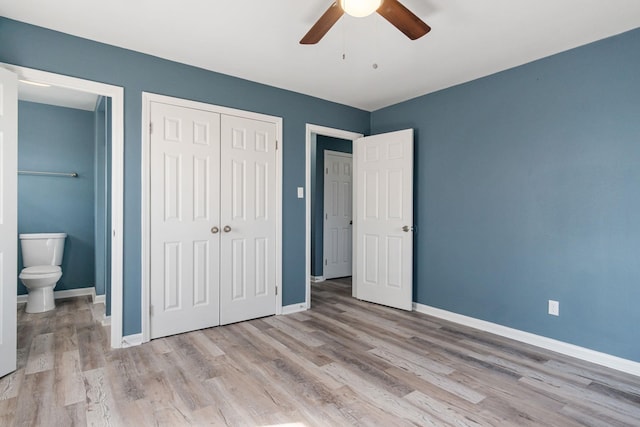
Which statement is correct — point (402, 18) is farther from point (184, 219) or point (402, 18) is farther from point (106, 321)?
point (106, 321)

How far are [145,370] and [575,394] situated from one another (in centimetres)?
284

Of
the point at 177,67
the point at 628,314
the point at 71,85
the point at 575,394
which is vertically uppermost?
the point at 177,67

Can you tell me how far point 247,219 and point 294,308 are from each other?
1148 mm

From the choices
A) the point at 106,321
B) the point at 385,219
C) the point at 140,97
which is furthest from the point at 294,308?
the point at 140,97

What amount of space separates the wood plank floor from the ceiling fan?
214 cm

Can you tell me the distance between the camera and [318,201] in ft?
18.2

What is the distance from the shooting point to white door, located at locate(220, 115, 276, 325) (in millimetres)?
3328

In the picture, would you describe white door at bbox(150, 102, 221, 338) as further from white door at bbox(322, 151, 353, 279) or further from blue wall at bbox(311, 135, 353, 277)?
white door at bbox(322, 151, 353, 279)

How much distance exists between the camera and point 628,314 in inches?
96.9

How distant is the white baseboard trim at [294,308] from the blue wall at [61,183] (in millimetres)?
2733

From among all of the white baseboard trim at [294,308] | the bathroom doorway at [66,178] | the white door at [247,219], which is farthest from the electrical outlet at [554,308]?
the bathroom doorway at [66,178]

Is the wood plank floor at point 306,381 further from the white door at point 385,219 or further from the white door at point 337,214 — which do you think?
the white door at point 337,214

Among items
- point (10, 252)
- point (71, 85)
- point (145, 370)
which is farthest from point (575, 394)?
point (71, 85)

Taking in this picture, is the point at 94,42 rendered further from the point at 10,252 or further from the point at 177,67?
the point at 10,252
